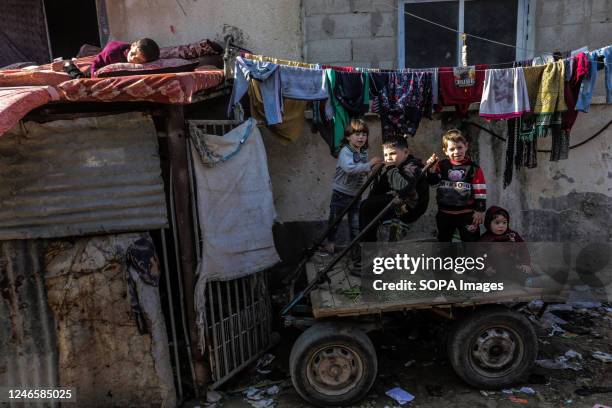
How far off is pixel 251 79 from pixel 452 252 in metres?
2.60

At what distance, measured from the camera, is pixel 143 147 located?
3453 mm

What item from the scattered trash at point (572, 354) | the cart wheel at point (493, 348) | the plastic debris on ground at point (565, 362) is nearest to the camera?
the cart wheel at point (493, 348)

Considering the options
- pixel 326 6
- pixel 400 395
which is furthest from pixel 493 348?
pixel 326 6

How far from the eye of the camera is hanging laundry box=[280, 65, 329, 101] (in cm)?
455

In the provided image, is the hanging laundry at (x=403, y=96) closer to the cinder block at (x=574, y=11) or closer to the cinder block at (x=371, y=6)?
the cinder block at (x=371, y=6)

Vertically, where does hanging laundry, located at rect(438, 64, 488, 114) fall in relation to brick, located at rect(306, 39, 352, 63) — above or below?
below

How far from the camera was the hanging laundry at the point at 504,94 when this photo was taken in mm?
4625

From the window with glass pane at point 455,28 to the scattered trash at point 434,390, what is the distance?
3.92 metres

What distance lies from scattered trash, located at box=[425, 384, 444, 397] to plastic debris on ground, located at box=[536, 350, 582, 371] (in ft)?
3.46

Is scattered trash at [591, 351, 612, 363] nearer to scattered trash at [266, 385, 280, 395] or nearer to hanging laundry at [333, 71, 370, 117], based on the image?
scattered trash at [266, 385, 280, 395]

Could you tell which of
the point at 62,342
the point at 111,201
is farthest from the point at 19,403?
the point at 111,201

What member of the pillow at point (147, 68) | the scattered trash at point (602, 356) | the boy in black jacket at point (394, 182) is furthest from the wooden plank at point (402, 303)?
the pillow at point (147, 68)

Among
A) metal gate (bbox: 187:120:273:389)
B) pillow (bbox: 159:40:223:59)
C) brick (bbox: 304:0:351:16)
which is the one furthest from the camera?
brick (bbox: 304:0:351:16)

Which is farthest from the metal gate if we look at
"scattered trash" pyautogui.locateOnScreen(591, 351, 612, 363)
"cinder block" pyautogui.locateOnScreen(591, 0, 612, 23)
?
"cinder block" pyautogui.locateOnScreen(591, 0, 612, 23)
